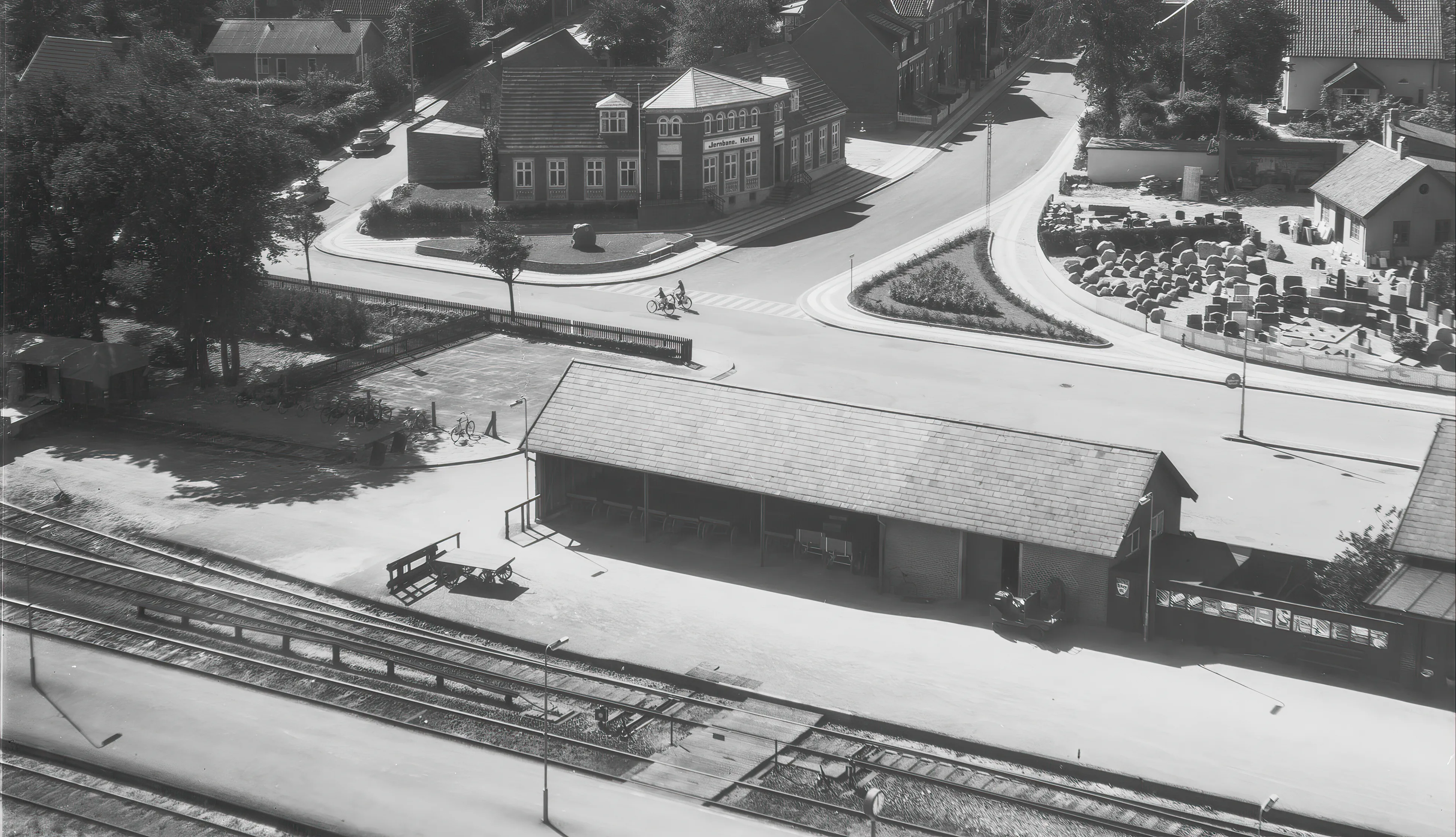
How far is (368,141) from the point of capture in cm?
11169

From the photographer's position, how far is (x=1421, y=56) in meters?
81.8

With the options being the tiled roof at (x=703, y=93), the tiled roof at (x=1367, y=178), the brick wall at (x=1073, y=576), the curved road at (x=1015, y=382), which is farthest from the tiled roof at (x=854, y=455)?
the tiled roof at (x=703, y=93)

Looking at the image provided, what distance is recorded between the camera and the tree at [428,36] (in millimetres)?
125125

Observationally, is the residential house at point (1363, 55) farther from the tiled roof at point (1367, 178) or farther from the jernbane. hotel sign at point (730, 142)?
the jernbane. hotel sign at point (730, 142)

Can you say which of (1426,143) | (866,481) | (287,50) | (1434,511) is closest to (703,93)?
(1426,143)

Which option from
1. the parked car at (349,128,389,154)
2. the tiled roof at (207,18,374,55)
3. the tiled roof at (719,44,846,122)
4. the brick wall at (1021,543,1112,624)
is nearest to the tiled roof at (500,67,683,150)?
the tiled roof at (719,44,846,122)

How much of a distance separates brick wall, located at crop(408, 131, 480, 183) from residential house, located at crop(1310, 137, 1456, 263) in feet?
178

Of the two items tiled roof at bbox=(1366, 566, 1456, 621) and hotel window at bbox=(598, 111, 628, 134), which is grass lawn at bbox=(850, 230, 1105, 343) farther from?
tiled roof at bbox=(1366, 566, 1456, 621)

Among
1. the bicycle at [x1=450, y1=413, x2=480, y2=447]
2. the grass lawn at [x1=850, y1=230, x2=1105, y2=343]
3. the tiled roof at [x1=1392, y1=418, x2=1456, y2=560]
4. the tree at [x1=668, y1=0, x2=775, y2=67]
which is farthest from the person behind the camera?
the tree at [x1=668, y1=0, x2=775, y2=67]

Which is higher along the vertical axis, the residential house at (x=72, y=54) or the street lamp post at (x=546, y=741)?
the residential house at (x=72, y=54)

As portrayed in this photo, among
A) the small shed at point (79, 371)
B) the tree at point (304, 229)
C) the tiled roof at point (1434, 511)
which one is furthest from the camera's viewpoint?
the tree at point (304, 229)

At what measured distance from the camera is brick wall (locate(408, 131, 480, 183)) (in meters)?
99.2

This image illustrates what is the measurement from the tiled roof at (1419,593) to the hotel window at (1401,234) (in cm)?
2943

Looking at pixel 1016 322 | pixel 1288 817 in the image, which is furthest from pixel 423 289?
pixel 1288 817
